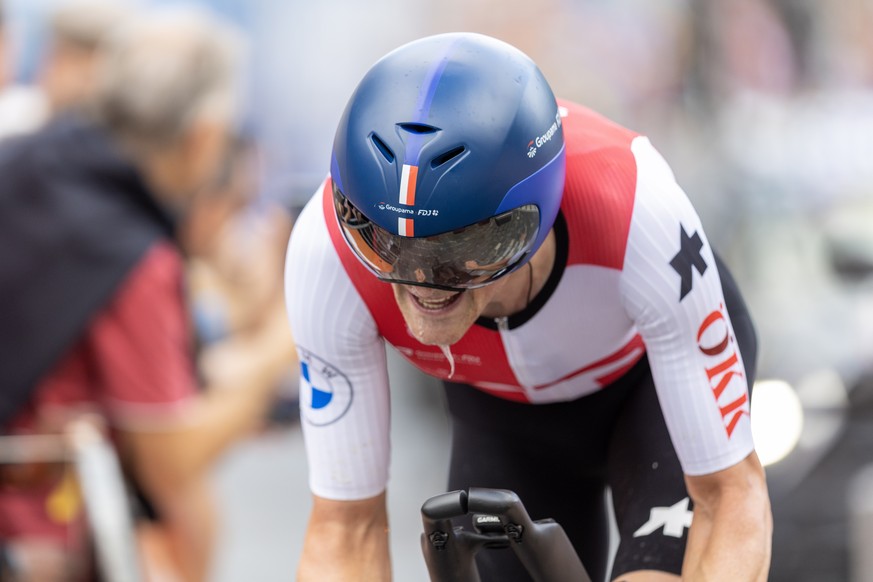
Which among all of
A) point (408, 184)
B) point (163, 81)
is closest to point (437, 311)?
point (408, 184)

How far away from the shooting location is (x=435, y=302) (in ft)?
9.41

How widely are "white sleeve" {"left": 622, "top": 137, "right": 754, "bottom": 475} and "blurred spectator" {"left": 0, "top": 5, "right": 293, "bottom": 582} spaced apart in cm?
207

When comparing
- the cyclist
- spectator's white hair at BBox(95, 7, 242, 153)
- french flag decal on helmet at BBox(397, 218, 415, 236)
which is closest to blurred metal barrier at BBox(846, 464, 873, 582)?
the cyclist

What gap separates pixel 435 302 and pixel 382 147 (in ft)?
1.13

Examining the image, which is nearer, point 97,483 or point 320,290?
point 320,290

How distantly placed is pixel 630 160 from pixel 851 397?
140 inches

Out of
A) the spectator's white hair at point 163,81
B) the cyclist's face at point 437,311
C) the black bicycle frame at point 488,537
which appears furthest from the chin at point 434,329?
the spectator's white hair at point 163,81

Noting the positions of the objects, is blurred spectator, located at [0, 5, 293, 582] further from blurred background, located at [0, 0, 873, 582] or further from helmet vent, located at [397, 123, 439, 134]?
helmet vent, located at [397, 123, 439, 134]

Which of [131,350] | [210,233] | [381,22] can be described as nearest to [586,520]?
[131,350]

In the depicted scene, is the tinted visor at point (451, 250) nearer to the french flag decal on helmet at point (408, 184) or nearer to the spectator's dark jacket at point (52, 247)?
the french flag decal on helmet at point (408, 184)

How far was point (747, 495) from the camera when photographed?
306 centimetres

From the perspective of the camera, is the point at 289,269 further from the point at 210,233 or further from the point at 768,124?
the point at 768,124

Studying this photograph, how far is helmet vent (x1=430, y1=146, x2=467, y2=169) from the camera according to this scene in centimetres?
269

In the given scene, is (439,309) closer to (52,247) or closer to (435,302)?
(435,302)
